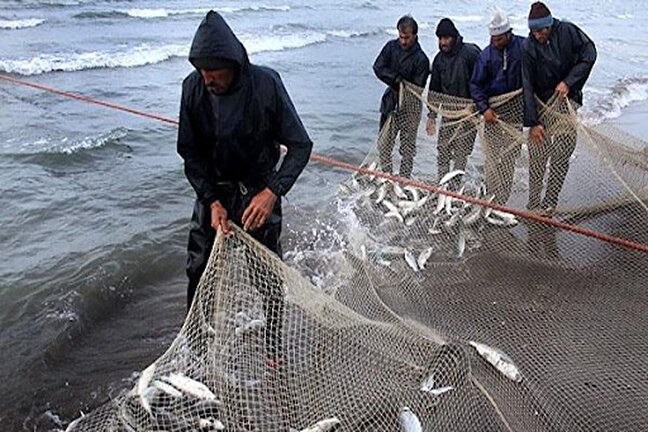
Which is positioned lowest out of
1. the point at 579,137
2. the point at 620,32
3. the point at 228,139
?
the point at 620,32

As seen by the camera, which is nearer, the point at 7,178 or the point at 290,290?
the point at 290,290

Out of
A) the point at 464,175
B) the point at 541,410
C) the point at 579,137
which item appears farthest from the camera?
the point at 464,175

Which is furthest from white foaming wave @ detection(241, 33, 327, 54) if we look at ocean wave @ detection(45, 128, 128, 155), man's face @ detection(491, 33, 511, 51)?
man's face @ detection(491, 33, 511, 51)

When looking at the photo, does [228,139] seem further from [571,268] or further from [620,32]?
[620,32]

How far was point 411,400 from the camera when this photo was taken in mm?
4211

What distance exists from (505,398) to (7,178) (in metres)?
8.45

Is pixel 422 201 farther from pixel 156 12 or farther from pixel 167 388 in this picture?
pixel 156 12

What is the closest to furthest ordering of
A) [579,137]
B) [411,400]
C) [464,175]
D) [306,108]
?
[411,400], [579,137], [464,175], [306,108]

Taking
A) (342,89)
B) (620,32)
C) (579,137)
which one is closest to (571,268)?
(579,137)

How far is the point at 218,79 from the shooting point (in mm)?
3973

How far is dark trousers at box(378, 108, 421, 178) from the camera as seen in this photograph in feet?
28.2

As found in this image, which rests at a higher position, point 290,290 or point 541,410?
point 290,290

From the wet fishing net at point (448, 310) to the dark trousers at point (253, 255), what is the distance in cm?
2

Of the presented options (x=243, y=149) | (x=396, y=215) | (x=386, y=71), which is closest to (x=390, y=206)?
(x=396, y=215)
